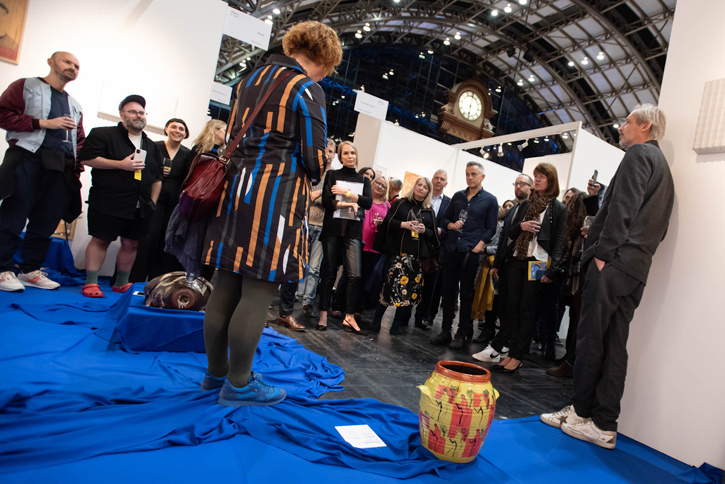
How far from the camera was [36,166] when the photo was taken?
305cm

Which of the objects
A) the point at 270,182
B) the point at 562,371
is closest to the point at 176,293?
the point at 270,182

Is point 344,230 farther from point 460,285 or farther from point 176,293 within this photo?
point 176,293

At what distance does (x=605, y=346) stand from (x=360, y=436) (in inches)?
50.6

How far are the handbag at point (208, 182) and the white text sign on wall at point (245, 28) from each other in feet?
11.6

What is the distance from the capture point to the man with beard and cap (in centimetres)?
322

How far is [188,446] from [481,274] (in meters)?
3.50

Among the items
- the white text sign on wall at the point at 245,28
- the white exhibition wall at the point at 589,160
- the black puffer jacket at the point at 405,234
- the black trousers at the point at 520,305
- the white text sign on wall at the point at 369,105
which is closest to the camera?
the black trousers at the point at 520,305

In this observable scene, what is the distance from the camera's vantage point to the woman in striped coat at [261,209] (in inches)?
61.3

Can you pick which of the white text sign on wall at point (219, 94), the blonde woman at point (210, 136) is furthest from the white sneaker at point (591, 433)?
the white text sign on wall at point (219, 94)

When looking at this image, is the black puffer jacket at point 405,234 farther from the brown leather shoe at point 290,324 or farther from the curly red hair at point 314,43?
the curly red hair at point 314,43

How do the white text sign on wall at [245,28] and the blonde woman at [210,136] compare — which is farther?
the white text sign on wall at [245,28]

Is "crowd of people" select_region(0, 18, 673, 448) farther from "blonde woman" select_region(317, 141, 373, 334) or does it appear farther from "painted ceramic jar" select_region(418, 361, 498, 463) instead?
"painted ceramic jar" select_region(418, 361, 498, 463)

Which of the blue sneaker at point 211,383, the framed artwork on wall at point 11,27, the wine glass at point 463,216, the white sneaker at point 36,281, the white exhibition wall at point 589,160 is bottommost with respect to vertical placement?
the white sneaker at point 36,281

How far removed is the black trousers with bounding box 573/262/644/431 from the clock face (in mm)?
15398
